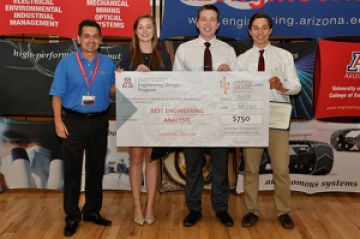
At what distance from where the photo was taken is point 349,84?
13.0 feet

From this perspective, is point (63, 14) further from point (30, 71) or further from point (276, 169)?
point (276, 169)

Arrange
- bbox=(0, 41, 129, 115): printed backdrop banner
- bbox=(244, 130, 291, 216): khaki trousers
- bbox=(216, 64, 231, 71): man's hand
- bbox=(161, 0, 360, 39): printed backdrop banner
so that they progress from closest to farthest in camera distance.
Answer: bbox=(216, 64, 231, 71): man's hand < bbox=(244, 130, 291, 216): khaki trousers < bbox=(161, 0, 360, 39): printed backdrop banner < bbox=(0, 41, 129, 115): printed backdrop banner

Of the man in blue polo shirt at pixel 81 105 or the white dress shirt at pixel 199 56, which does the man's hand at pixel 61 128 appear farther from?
the white dress shirt at pixel 199 56

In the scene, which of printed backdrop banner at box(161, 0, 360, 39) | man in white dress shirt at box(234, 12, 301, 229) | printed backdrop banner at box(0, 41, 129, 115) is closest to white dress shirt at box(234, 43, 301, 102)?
man in white dress shirt at box(234, 12, 301, 229)

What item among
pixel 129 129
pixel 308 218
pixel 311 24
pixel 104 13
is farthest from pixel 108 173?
pixel 311 24

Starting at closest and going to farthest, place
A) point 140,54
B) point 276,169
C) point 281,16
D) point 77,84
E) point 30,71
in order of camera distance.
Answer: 1. point 77,84
2. point 140,54
3. point 276,169
4. point 281,16
5. point 30,71

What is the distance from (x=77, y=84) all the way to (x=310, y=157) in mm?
2350

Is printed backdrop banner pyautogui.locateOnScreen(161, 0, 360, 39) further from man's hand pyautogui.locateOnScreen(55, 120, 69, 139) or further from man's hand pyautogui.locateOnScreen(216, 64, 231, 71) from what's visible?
man's hand pyautogui.locateOnScreen(55, 120, 69, 139)

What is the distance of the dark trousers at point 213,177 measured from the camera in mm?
3248

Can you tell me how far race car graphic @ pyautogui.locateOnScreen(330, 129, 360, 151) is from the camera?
13.4 ft

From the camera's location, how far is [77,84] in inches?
118

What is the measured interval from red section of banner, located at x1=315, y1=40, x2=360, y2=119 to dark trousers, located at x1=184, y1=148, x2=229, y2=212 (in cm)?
129

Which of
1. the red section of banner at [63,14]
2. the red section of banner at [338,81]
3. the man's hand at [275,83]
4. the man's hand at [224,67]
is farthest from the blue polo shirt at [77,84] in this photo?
the red section of banner at [338,81]

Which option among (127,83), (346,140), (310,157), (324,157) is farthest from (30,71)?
(346,140)
